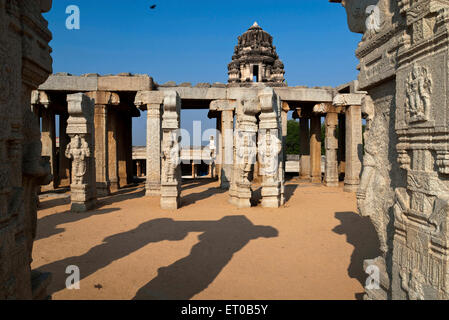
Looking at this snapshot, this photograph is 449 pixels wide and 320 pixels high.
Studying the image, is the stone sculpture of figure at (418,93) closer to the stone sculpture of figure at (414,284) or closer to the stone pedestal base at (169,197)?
the stone sculpture of figure at (414,284)

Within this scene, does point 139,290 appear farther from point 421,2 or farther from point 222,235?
point 421,2

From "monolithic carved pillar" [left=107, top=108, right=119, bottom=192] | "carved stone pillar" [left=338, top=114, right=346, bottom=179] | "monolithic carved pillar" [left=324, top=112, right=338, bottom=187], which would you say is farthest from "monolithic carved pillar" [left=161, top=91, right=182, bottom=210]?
"carved stone pillar" [left=338, top=114, right=346, bottom=179]

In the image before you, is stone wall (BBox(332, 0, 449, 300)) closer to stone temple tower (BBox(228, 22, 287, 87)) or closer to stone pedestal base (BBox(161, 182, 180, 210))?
stone pedestal base (BBox(161, 182, 180, 210))

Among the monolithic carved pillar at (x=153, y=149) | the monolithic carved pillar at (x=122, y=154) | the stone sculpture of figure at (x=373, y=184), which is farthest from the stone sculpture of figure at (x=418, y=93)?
the monolithic carved pillar at (x=122, y=154)

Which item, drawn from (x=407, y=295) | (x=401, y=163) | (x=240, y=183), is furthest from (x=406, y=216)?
(x=240, y=183)

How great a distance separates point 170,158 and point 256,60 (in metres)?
15.7

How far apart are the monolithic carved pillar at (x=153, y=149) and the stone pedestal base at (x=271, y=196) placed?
15.0ft

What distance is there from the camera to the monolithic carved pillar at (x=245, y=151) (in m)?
8.88

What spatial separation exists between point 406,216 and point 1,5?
3.33 metres

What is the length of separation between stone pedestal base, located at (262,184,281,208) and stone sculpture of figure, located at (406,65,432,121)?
6.59m

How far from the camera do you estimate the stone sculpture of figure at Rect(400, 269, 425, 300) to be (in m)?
2.16
